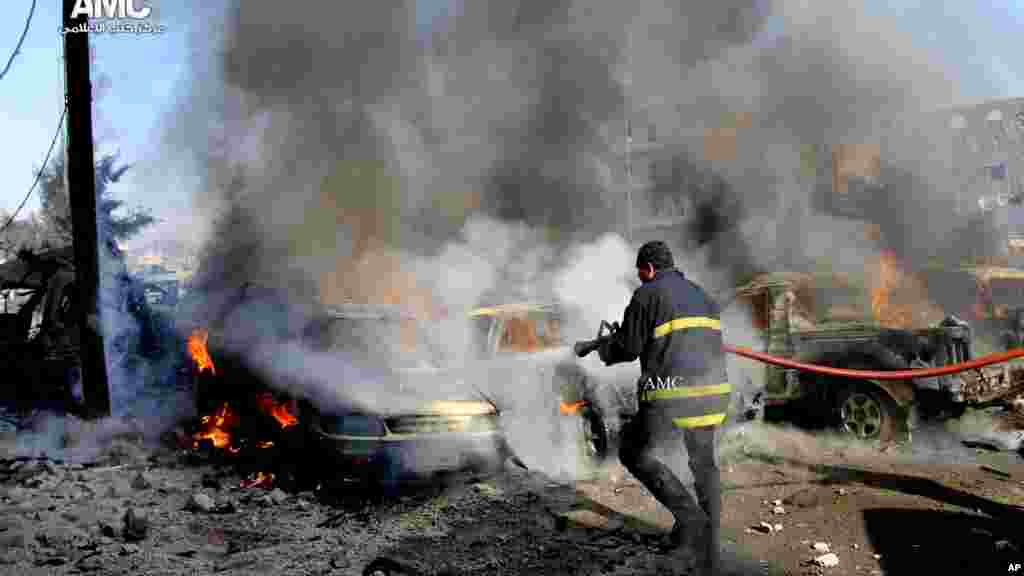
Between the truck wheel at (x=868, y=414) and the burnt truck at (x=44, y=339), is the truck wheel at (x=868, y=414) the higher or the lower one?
the lower one

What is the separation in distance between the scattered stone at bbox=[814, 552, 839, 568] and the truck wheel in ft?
10.8

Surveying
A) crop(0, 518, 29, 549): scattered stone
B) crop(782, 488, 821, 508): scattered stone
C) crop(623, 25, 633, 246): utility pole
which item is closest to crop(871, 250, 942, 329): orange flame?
crop(782, 488, 821, 508): scattered stone

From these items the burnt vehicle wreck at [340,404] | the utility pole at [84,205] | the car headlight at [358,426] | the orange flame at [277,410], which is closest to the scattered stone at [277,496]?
the burnt vehicle wreck at [340,404]

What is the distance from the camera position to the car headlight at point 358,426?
5031mm

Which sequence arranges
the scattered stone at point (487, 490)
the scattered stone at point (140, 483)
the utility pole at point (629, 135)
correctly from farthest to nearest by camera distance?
1. the utility pole at point (629, 135)
2. the scattered stone at point (140, 483)
3. the scattered stone at point (487, 490)

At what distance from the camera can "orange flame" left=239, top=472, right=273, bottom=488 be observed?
5707 mm

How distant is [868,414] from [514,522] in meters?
4.11

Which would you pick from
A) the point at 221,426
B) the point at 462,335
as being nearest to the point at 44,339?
the point at 221,426

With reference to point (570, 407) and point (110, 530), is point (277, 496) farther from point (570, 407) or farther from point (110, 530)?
point (570, 407)

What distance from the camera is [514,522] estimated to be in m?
4.62

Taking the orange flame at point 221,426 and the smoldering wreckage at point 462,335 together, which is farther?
the orange flame at point 221,426

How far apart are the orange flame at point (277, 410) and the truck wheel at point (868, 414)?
515cm

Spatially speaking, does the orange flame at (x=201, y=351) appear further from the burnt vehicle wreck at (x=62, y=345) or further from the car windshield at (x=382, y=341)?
the burnt vehicle wreck at (x=62, y=345)

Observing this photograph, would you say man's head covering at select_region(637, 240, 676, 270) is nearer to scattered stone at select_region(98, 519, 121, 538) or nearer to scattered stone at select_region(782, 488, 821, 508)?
scattered stone at select_region(782, 488, 821, 508)
